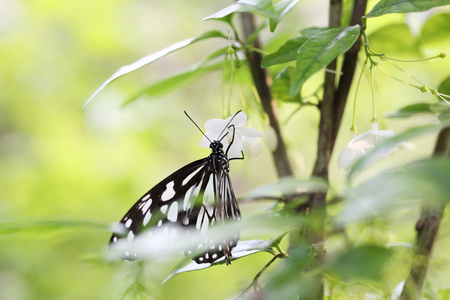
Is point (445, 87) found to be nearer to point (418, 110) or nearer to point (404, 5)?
point (418, 110)

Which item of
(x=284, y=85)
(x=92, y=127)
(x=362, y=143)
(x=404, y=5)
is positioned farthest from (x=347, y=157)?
(x=92, y=127)

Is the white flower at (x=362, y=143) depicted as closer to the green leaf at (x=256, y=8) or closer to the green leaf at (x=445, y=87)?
the green leaf at (x=445, y=87)

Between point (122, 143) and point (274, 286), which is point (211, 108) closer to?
point (122, 143)

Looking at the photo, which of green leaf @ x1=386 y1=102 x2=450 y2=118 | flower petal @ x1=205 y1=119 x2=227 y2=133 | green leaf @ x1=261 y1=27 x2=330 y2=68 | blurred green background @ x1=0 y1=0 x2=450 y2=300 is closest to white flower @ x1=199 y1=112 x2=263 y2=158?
flower petal @ x1=205 y1=119 x2=227 y2=133

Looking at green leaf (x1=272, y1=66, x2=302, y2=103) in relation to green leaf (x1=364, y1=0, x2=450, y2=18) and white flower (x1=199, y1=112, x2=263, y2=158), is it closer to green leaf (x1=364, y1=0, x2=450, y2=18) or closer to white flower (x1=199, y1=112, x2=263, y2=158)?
white flower (x1=199, y1=112, x2=263, y2=158)

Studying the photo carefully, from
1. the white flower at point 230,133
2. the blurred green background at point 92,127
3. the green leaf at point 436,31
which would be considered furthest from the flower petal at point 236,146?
the blurred green background at point 92,127
